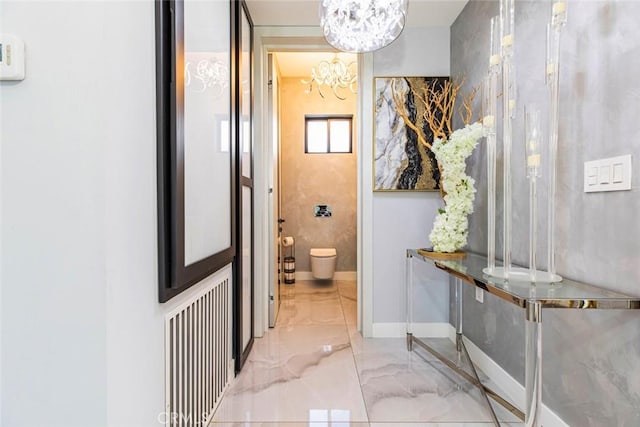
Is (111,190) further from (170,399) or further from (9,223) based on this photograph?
(170,399)

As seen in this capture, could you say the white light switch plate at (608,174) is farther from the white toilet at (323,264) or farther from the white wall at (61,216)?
the white toilet at (323,264)

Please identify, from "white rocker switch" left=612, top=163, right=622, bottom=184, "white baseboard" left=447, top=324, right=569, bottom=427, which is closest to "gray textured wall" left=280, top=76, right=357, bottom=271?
"white baseboard" left=447, top=324, right=569, bottom=427

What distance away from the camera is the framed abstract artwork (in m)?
2.77

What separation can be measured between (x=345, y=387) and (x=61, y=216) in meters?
1.76

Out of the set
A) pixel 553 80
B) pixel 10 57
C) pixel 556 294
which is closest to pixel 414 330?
pixel 556 294

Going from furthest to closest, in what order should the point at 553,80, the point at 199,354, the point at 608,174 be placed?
the point at 199,354 → the point at 553,80 → the point at 608,174

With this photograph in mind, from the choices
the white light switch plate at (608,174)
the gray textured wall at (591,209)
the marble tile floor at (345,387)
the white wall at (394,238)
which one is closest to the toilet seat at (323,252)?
the marble tile floor at (345,387)

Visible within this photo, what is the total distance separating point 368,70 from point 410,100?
16.7 inches

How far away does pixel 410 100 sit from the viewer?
9.07ft

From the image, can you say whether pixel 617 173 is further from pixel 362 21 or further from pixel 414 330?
pixel 414 330

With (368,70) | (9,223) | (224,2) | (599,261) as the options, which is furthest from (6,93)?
(368,70)

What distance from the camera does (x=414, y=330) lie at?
2.88 m

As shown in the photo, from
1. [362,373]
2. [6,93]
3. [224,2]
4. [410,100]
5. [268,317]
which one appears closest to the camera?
[6,93]

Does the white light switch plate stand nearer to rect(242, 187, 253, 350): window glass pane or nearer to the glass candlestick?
the glass candlestick
